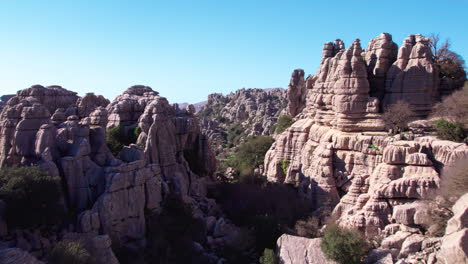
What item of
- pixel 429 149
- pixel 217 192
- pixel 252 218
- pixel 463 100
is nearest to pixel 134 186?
pixel 252 218

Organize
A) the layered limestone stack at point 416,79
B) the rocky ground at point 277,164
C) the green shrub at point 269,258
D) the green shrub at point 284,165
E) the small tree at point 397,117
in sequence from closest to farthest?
the rocky ground at point 277,164, the green shrub at point 269,258, the small tree at point 397,117, the layered limestone stack at point 416,79, the green shrub at point 284,165

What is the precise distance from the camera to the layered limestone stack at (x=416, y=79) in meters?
29.7

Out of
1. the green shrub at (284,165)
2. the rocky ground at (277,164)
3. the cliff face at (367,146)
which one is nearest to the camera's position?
the rocky ground at (277,164)

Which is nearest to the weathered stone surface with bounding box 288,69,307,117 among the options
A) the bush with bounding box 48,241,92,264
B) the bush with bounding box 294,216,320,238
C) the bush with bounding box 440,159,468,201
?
the bush with bounding box 294,216,320,238

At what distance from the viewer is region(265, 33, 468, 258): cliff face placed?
23.0 m

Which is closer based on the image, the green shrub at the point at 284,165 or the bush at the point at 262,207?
the bush at the point at 262,207

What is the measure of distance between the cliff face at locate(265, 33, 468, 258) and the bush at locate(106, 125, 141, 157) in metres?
13.1

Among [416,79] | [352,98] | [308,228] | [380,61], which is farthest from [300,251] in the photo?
[380,61]

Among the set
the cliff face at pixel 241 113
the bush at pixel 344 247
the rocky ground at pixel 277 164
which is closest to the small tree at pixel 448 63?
the rocky ground at pixel 277 164

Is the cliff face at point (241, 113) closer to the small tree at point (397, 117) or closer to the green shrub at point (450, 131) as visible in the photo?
the small tree at point (397, 117)

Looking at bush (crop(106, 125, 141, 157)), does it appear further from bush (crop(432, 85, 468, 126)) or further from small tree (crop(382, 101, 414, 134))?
bush (crop(432, 85, 468, 126))

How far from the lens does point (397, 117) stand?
90.9 ft

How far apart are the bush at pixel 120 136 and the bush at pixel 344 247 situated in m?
13.5

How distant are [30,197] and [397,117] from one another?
73.9ft
